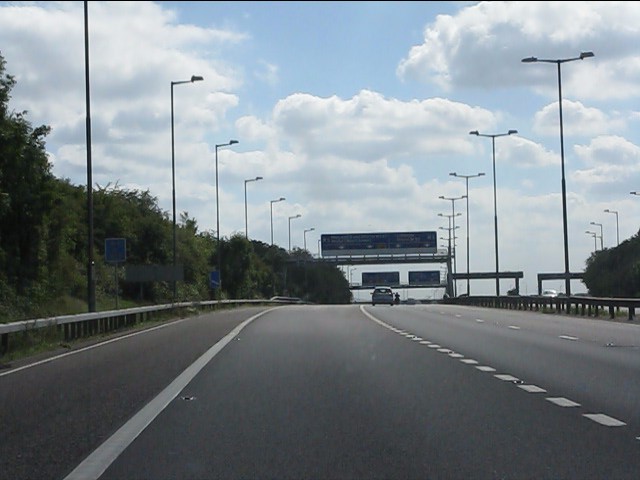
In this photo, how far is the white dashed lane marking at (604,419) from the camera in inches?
465

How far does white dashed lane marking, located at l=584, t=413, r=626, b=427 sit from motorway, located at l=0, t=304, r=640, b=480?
21mm

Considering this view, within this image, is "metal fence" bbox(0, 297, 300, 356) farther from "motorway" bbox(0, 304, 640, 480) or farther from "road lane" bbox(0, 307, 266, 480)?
"motorway" bbox(0, 304, 640, 480)

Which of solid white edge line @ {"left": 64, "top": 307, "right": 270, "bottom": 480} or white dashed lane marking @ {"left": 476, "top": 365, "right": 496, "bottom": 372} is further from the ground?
white dashed lane marking @ {"left": 476, "top": 365, "right": 496, "bottom": 372}

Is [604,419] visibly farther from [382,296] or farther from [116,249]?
[382,296]

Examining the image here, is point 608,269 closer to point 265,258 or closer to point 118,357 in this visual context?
point 265,258

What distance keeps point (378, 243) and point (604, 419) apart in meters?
112

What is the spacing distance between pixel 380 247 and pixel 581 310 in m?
73.0

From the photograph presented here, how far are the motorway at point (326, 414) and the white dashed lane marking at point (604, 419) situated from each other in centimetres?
2

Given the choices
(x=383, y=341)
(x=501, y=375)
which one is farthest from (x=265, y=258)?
(x=501, y=375)

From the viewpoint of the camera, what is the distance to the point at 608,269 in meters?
107

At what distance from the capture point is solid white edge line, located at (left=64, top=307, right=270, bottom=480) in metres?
9.27

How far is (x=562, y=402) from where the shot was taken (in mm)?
13766

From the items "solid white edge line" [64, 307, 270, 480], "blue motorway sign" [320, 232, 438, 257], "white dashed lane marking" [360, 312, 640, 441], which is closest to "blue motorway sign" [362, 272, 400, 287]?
"blue motorway sign" [320, 232, 438, 257]

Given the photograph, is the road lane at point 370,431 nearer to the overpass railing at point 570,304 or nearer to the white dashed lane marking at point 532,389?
the white dashed lane marking at point 532,389
